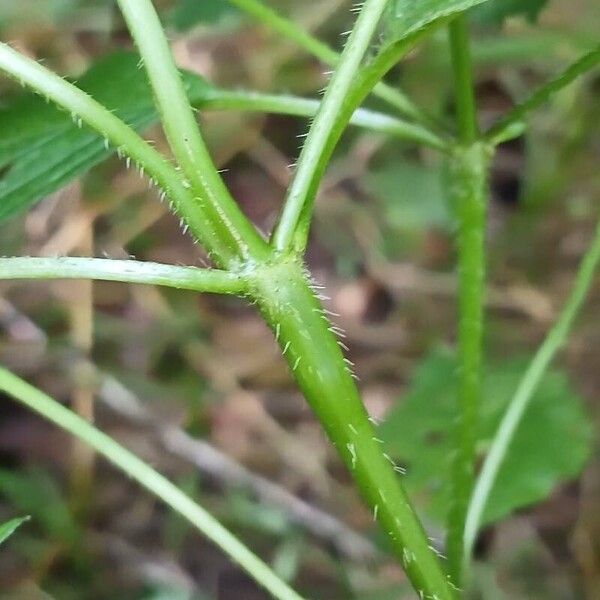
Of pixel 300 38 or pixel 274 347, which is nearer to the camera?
pixel 300 38

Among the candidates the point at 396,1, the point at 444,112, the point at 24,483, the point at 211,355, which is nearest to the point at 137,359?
the point at 211,355

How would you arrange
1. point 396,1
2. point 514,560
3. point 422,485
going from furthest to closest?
point 514,560
point 422,485
point 396,1

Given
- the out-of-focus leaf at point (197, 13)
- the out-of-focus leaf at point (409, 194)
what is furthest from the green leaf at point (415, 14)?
the out-of-focus leaf at point (409, 194)

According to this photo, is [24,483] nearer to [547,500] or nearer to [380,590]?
[380,590]

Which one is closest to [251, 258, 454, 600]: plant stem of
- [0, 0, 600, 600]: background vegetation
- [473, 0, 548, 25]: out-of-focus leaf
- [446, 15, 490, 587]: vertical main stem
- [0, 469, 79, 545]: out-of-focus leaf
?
[446, 15, 490, 587]: vertical main stem

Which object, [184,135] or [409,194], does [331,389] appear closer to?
[184,135]

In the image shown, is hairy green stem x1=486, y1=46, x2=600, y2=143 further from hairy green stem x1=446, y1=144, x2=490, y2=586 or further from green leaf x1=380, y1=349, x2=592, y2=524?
green leaf x1=380, y1=349, x2=592, y2=524

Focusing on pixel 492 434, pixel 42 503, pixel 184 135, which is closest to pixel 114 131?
pixel 184 135
